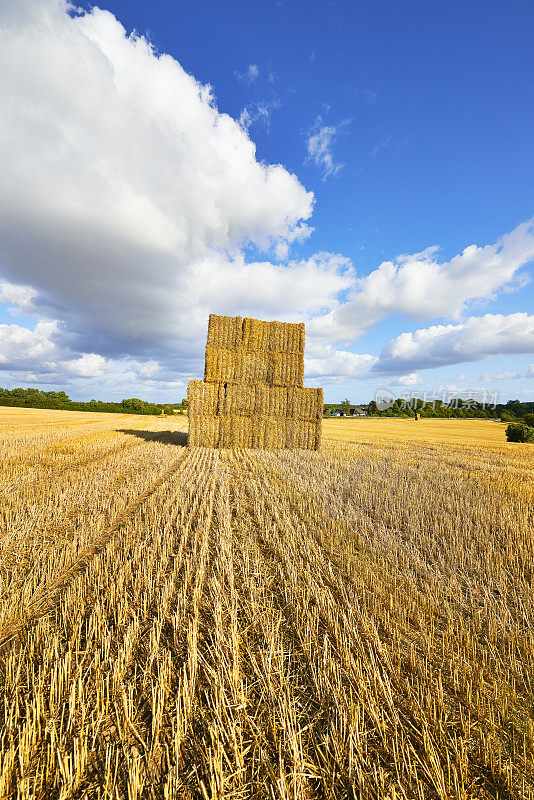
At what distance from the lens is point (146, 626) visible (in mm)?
2711

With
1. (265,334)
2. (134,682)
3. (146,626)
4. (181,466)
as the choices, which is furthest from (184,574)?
(265,334)

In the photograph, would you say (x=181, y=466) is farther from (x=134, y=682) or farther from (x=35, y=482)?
(x=134, y=682)

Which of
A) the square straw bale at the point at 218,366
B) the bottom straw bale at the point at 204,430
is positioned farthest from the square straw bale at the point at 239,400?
the bottom straw bale at the point at 204,430

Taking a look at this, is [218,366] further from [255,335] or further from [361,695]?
[361,695]

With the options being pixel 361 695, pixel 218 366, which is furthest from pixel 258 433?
pixel 361 695

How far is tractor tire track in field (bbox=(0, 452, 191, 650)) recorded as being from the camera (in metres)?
2.72

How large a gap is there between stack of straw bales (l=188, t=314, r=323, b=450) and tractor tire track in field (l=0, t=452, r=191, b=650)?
27.6ft

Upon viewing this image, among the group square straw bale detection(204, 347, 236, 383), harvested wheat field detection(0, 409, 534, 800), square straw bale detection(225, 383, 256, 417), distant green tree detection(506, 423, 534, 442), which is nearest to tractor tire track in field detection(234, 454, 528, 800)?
harvested wheat field detection(0, 409, 534, 800)

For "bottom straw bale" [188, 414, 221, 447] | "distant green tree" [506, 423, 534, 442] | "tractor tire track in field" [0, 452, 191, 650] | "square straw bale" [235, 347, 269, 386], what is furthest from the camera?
"distant green tree" [506, 423, 534, 442]

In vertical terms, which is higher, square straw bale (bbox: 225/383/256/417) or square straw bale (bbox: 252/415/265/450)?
square straw bale (bbox: 225/383/256/417)

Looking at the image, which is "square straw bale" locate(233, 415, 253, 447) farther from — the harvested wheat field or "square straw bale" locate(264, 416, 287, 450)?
the harvested wheat field

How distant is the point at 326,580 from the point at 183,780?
2146mm

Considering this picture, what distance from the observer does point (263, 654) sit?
92.7 inches

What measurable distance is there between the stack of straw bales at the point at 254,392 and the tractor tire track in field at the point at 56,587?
331 inches
